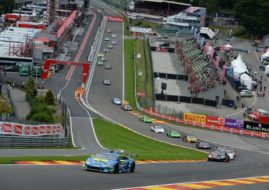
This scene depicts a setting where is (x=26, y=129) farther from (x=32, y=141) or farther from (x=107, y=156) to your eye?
(x=107, y=156)

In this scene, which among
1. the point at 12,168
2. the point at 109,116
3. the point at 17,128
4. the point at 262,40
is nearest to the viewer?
the point at 12,168

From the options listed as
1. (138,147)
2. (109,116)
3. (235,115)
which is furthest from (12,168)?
(235,115)

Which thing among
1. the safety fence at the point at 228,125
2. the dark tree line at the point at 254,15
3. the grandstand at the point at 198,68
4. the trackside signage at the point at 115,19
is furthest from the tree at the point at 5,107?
the trackside signage at the point at 115,19

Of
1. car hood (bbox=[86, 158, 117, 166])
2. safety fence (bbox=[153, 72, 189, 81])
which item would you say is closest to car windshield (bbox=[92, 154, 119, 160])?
car hood (bbox=[86, 158, 117, 166])

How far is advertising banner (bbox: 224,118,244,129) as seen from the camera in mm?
81312

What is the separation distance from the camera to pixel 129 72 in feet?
387

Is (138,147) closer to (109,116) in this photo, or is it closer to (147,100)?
(109,116)

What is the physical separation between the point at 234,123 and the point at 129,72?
128 feet

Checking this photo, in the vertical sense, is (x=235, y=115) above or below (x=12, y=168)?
below

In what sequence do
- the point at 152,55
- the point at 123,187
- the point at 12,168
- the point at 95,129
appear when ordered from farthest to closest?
the point at 152,55 < the point at 95,129 < the point at 12,168 < the point at 123,187

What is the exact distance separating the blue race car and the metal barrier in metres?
12.8

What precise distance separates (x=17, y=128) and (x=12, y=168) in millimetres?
18102

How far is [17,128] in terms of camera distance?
151 ft

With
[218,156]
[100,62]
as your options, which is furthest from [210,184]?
[100,62]
